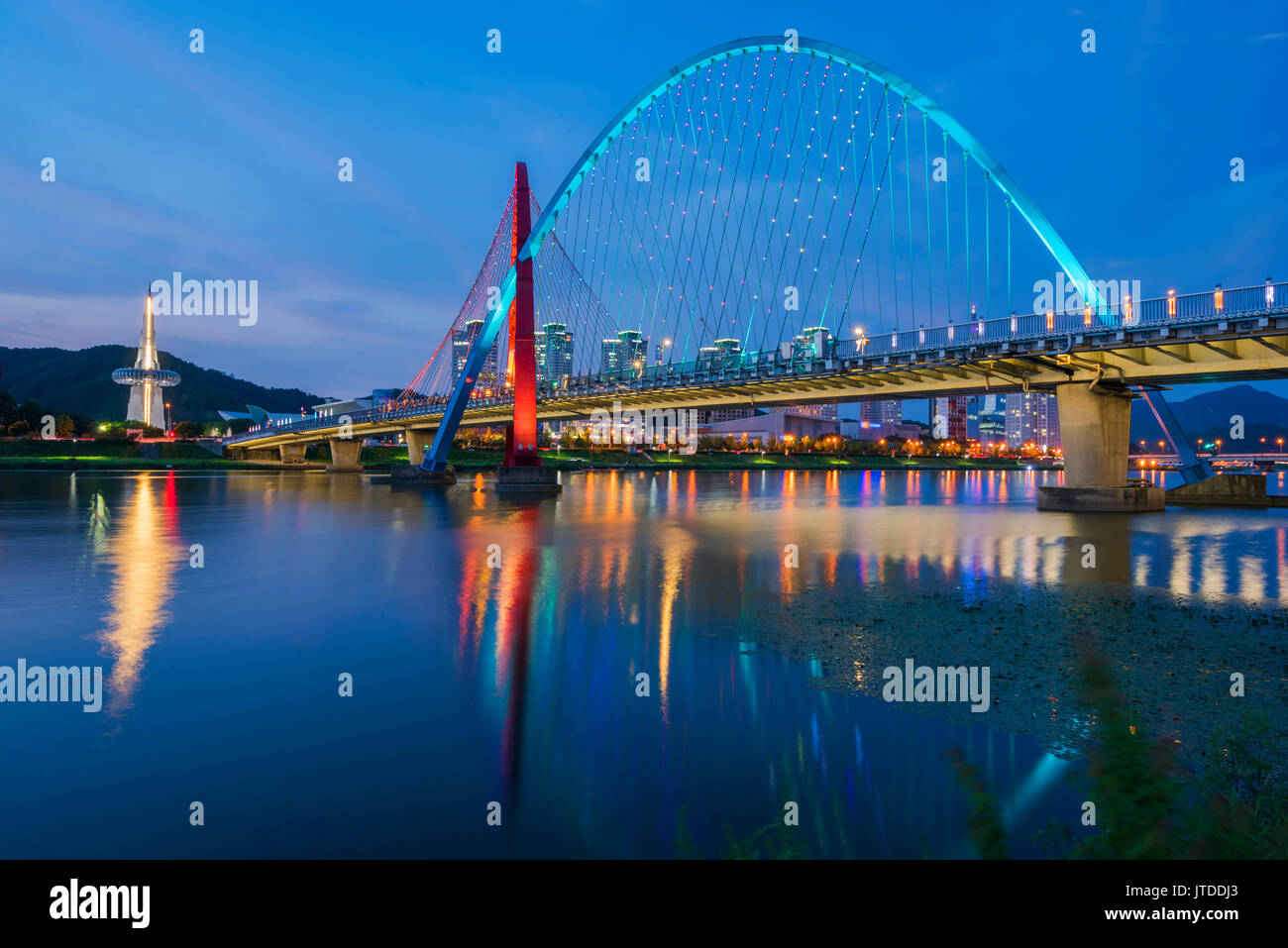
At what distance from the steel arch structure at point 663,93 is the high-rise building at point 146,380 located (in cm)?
10489

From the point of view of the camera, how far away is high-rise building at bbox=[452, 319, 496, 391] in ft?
309

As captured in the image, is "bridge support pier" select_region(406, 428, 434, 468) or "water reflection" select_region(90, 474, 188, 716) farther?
"bridge support pier" select_region(406, 428, 434, 468)

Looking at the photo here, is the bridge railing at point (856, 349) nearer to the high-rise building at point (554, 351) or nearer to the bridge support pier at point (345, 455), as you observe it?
the bridge support pier at point (345, 455)

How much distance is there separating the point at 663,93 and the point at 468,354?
38627 mm

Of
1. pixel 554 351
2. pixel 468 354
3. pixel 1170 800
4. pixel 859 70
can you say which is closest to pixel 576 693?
pixel 1170 800

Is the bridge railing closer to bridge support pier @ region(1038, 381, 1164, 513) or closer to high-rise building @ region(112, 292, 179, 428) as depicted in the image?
bridge support pier @ region(1038, 381, 1164, 513)

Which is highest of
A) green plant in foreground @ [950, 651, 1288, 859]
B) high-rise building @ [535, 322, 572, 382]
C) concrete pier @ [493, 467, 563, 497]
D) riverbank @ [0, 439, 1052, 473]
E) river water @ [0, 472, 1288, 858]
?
high-rise building @ [535, 322, 572, 382]

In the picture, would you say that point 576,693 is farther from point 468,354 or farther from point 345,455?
point 345,455

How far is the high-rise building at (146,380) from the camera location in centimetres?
13988

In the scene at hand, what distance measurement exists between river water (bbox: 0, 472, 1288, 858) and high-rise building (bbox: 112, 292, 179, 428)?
472ft

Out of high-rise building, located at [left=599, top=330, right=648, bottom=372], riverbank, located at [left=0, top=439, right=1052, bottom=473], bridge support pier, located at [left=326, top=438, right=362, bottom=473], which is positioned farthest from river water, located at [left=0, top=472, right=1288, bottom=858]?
bridge support pier, located at [left=326, top=438, right=362, bottom=473]

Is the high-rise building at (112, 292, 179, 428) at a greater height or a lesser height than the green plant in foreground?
greater
